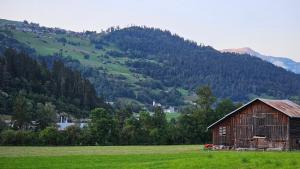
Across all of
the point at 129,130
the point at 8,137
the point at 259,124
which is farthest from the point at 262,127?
the point at 8,137

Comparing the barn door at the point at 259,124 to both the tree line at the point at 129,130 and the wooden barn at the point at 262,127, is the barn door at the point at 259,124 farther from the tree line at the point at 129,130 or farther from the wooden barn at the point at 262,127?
the tree line at the point at 129,130

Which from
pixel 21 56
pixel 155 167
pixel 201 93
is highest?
pixel 21 56

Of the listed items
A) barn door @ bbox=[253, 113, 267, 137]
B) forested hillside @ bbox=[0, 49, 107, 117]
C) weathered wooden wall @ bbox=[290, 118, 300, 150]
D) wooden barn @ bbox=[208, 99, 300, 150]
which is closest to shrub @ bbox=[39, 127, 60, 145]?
wooden barn @ bbox=[208, 99, 300, 150]

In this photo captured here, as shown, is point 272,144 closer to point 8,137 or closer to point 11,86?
point 8,137

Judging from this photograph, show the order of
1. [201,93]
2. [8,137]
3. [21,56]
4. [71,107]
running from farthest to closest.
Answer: [21,56] → [71,107] → [201,93] → [8,137]

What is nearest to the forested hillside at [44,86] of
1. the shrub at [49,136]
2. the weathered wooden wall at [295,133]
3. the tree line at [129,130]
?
the tree line at [129,130]

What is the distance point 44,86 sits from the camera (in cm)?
14925

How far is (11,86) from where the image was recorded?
14212cm

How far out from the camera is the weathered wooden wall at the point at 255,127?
247ft

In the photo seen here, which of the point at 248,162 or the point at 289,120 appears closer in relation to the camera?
the point at 248,162

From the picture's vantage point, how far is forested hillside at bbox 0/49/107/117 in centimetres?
13950

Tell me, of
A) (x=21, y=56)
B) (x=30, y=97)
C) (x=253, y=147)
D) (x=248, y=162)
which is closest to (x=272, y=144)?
(x=253, y=147)

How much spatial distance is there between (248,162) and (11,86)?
114 metres

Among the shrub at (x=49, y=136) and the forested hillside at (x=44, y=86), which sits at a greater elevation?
the forested hillside at (x=44, y=86)
